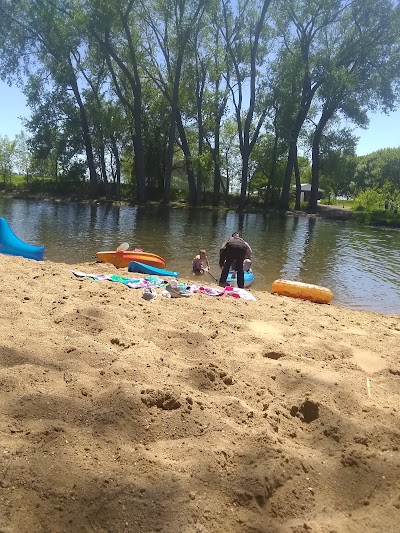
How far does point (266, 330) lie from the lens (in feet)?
17.3

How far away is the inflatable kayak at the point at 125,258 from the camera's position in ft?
36.1

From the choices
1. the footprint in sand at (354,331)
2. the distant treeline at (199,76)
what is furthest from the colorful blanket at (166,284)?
the distant treeline at (199,76)

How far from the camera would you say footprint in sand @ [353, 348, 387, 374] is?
14.2ft

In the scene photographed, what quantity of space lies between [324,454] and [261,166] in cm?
4677

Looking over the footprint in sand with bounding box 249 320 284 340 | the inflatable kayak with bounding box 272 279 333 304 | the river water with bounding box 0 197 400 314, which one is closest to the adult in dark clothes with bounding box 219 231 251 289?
the river water with bounding box 0 197 400 314

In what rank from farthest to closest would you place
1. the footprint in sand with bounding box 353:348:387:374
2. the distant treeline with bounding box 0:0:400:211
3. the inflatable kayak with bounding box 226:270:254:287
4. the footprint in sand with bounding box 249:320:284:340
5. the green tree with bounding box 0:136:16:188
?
the green tree with bounding box 0:136:16:188
the distant treeline with bounding box 0:0:400:211
the inflatable kayak with bounding box 226:270:254:287
the footprint in sand with bounding box 249:320:284:340
the footprint in sand with bounding box 353:348:387:374

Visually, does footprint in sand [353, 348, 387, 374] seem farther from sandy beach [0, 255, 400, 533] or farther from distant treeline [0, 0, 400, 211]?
distant treeline [0, 0, 400, 211]

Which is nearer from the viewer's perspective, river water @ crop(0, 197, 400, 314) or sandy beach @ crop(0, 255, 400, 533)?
sandy beach @ crop(0, 255, 400, 533)

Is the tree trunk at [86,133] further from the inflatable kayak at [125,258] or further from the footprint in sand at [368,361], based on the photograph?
the footprint in sand at [368,361]

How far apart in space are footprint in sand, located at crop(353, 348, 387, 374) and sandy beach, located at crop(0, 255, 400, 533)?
0.02m

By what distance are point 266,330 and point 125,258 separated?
648 centimetres

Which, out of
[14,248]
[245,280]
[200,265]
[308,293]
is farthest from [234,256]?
[14,248]

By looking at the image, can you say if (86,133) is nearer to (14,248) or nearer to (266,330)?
(14,248)

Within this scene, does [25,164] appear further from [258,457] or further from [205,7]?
[258,457]
